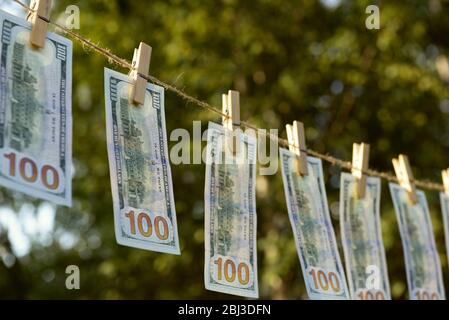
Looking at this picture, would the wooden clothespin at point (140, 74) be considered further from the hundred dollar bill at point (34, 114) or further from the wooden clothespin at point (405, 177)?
the wooden clothespin at point (405, 177)

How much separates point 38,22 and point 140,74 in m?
0.45

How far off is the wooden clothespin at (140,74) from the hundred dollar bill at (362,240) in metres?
1.21

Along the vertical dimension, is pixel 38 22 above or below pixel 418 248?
above

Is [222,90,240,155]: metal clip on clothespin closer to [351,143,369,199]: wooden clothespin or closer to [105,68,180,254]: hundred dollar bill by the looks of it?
[105,68,180,254]: hundred dollar bill

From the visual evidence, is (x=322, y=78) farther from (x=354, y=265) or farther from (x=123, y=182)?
(x=123, y=182)

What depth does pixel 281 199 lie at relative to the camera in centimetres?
679

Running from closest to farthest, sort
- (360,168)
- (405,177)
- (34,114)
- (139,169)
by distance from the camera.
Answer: (34,114)
(139,169)
(360,168)
(405,177)

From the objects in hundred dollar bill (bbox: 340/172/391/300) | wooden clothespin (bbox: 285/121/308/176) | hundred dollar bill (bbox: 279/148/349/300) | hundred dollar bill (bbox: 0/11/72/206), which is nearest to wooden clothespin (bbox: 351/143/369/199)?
hundred dollar bill (bbox: 340/172/391/300)

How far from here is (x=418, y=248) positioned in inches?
160

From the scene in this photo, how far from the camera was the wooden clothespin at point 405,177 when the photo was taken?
399 cm

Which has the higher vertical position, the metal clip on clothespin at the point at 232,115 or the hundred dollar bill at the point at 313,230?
the metal clip on clothespin at the point at 232,115

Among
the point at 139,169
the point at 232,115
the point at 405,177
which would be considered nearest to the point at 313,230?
the point at 232,115

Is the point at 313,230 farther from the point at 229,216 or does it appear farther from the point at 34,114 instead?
the point at 34,114

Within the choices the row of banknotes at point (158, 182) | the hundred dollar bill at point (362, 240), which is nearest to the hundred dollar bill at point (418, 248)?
the row of banknotes at point (158, 182)
